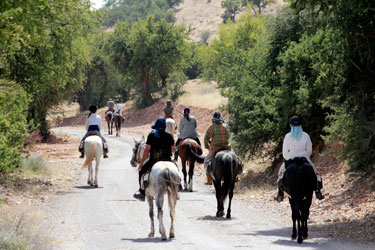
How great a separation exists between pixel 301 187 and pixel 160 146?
9.98 ft

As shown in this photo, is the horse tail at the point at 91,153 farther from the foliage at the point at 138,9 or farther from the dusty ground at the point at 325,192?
the foliage at the point at 138,9

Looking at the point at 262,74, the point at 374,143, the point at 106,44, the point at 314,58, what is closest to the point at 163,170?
the point at 374,143

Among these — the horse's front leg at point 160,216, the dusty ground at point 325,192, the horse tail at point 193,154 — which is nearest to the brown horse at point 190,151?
the horse tail at point 193,154

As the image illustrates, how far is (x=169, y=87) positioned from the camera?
62.4 meters

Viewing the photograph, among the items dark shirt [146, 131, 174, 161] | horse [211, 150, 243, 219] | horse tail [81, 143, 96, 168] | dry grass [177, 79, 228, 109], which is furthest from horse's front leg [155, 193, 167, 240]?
dry grass [177, 79, 228, 109]

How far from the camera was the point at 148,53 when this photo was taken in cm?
6334

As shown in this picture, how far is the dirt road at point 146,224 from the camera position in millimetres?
11023

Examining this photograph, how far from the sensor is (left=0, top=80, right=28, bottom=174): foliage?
54.3 feet

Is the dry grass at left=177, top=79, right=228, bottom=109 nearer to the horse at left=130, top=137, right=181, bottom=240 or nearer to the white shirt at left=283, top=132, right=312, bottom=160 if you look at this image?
the white shirt at left=283, top=132, right=312, bottom=160

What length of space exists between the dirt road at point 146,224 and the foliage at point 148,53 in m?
43.5

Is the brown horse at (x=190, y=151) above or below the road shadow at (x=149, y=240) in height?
above

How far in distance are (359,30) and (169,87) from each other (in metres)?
50.0

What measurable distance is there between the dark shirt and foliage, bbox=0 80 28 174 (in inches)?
220

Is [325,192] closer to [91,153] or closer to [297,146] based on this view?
[297,146]
